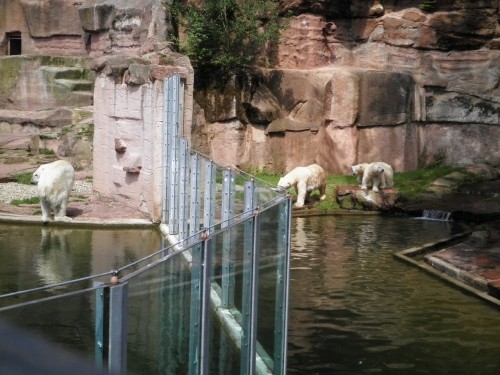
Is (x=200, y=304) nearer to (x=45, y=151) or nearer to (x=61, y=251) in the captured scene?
(x=61, y=251)

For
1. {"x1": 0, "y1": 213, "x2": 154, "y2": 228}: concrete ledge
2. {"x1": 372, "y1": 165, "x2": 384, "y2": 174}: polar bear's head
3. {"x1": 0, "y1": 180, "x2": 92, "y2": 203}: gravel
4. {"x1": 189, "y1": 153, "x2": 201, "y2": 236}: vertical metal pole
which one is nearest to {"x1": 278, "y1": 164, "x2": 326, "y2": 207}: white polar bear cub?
{"x1": 372, "y1": 165, "x2": 384, "y2": 174}: polar bear's head

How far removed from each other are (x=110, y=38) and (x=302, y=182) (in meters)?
7.44

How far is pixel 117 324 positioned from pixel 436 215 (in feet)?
44.2

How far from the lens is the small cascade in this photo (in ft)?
52.0

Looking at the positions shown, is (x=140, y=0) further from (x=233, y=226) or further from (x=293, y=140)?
(x=233, y=226)

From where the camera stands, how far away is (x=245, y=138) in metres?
19.8

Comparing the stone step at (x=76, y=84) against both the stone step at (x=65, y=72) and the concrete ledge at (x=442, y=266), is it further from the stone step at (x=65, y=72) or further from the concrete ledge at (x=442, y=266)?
the concrete ledge at (x=442, y=266)

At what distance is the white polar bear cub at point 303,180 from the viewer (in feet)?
53.6

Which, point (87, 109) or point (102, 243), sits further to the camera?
point (87, 109)

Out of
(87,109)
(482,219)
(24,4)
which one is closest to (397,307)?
(482,219)

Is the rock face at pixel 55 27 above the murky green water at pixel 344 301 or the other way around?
above

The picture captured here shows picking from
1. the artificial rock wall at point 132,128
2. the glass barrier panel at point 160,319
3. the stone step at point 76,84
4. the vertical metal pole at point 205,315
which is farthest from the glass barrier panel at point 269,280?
the stone step at point 76,84

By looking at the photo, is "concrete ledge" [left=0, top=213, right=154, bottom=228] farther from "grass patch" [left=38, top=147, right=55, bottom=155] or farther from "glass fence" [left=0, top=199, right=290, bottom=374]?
"glass fence" [left=0, top=199, right=290, bottom=374]

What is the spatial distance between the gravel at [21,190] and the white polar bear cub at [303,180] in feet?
12.5
